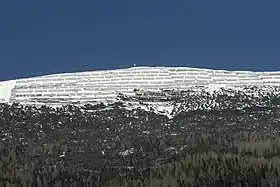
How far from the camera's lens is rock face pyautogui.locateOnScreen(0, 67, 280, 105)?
53.4 m

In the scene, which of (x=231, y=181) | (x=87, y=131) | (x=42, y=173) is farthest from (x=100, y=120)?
(x=231, y=181)

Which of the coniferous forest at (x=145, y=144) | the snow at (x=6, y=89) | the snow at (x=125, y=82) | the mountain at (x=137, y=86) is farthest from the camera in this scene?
the snow at (x=125, y=82)

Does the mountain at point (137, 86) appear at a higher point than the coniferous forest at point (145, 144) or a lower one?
higher

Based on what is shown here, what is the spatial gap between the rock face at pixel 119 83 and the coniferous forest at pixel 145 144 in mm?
3921

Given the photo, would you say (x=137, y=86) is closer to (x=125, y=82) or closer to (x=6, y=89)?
(x=125, y=82)

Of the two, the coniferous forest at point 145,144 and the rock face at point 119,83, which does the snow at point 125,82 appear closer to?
the rock face at point 119,83

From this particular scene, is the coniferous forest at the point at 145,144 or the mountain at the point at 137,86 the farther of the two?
the mountain at the point at 137,86

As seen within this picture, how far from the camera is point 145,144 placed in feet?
94.0

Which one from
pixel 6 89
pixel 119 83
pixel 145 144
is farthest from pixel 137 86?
pixel 145 144

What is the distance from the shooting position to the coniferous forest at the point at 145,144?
53.6ft

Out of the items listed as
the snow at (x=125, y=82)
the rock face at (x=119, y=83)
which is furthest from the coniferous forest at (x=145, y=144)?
the snow at (x=125, y=82)

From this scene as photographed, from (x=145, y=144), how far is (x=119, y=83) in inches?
1206

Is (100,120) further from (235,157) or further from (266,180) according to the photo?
(266,180)

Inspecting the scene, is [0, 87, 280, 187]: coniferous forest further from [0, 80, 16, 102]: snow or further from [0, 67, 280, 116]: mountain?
[0, 80, 16, 102]: snow
